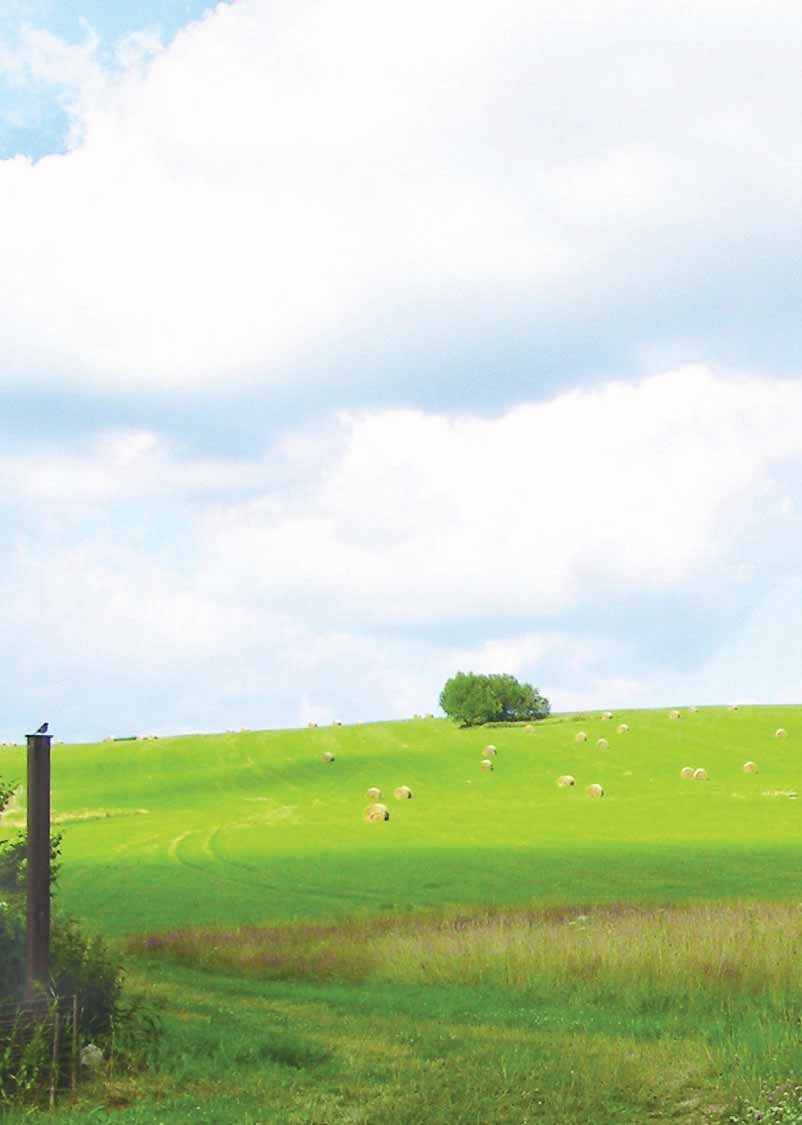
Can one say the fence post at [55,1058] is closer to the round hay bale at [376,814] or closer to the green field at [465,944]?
the green field at [465,944]

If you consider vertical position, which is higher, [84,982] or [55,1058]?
[84,982]

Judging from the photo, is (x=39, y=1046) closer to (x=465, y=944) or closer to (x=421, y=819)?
(x=465, y=944)

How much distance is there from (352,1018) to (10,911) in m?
5.27

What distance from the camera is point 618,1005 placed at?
1786 centimetres

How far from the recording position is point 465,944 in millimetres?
21516

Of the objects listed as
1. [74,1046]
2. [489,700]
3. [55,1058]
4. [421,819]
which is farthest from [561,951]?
[489,700]

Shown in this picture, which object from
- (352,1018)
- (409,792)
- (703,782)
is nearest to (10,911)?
(352,1018)

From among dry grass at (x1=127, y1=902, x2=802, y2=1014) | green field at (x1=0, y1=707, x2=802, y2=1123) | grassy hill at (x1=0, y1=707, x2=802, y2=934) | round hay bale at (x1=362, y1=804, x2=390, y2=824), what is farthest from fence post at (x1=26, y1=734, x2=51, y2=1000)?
round hay bale at (x1=362, y1=804, x2=390, y2=824)

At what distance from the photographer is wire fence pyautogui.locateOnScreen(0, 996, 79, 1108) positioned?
13305 mm

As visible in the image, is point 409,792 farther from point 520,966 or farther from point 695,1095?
point 695,1095

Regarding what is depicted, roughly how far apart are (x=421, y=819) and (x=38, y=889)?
1749 inches

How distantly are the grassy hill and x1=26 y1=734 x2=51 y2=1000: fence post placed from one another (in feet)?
52.5

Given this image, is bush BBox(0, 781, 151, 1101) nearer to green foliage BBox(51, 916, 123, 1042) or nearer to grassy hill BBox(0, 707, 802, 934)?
green foliage BBox(51, 916, 123, 1042)

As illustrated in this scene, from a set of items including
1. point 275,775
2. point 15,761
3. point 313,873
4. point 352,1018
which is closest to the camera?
point 352,1018
